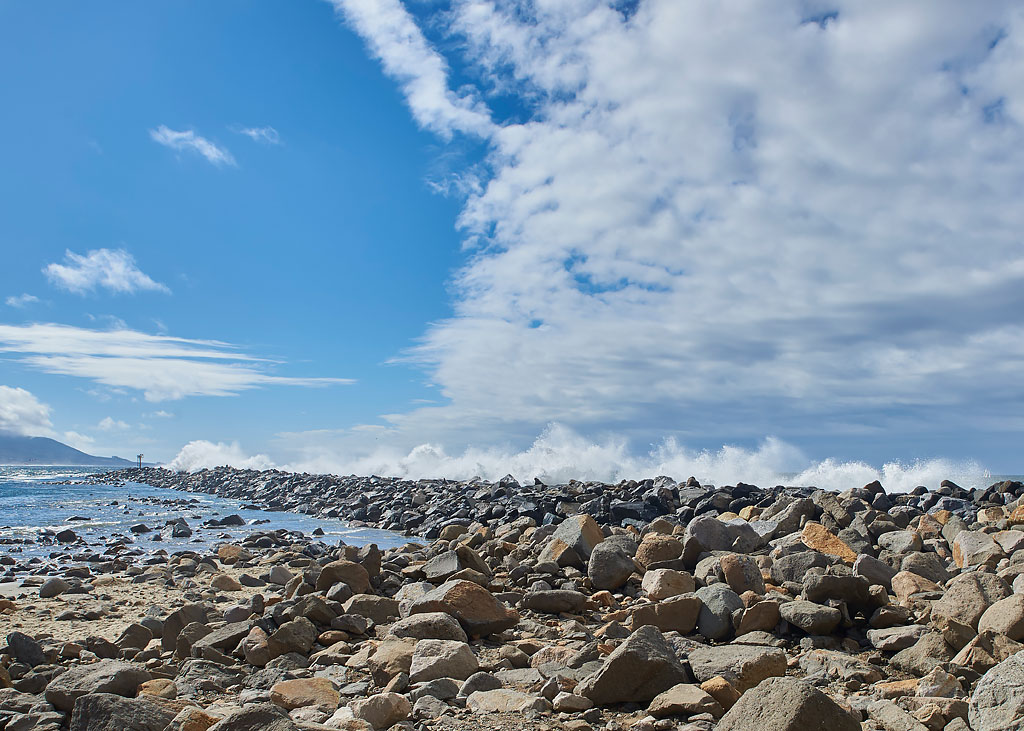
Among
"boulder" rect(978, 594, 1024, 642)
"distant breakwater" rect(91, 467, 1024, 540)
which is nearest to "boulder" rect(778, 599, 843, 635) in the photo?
"boulder" rect(978, 594, 1024, 642)

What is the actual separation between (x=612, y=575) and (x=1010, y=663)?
3545mm

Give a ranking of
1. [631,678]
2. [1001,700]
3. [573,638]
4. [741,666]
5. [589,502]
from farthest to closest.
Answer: [589,502], [573,638], [741,666], [631,678], [1001,700]

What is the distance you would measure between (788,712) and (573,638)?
2528 mm

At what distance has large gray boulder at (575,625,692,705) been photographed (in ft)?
12.6

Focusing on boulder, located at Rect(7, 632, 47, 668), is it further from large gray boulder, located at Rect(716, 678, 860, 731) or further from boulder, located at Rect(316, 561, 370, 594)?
large gray boulder, located at Rect(716, 678, 860, 731)

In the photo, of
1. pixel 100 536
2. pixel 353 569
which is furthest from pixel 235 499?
pixel 353 569

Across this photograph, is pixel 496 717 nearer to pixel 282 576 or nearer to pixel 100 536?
pixel 282 576

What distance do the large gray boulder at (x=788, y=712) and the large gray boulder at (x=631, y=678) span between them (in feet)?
2.51

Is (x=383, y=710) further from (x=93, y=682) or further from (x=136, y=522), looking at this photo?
(x=136, y=522)

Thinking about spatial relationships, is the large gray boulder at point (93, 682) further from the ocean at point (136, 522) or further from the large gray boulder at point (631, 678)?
the ocean at point (136, 522)

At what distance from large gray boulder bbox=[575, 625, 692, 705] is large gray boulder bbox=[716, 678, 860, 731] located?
766mm

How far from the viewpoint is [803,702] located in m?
2.92

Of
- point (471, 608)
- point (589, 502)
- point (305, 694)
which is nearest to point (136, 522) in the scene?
point (589, 502)

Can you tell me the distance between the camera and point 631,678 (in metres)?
3.83
